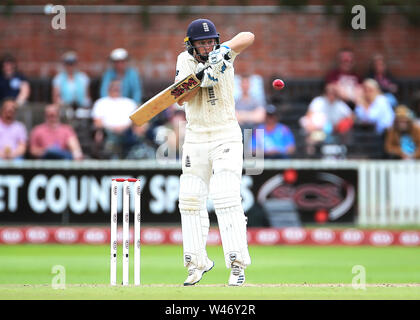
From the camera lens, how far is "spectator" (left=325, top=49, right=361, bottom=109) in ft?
44.6

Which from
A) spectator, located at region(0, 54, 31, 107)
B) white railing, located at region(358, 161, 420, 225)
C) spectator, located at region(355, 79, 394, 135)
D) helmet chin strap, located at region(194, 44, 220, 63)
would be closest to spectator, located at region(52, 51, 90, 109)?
spectator, located at region(0, 54, 31, 107)

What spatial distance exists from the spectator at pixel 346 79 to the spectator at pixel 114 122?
10.3 feet

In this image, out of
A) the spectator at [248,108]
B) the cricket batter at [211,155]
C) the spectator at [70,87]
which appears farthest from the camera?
the spectator at [70,87]

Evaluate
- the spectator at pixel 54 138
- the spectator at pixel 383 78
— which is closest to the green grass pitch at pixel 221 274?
the spectator at pixel 54 138

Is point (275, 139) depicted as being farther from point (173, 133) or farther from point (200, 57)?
point (200, 57)

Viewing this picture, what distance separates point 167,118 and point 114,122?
753mm

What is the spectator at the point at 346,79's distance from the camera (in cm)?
1359

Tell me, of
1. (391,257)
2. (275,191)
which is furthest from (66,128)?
(391,257)

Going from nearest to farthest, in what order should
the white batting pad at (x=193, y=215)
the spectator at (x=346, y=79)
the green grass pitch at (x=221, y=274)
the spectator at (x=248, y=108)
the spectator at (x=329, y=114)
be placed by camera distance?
the green grass pitch at (x=221, y=274), the white batting pad at (x=193, y=215), the spectator at (x=248, y=108), the spectator at (x=329, y=114), the spectator at (x=346, y=79)

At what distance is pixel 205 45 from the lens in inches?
255

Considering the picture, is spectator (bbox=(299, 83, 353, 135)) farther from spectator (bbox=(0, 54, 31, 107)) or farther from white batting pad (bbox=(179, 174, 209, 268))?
white batting pad (bbox=(179, 174, 209, 268))

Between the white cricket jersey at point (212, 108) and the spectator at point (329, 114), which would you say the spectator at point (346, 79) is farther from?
the white cricket jersey at point (212, 108)

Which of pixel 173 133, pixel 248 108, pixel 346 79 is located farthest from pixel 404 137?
pixel 173 133
